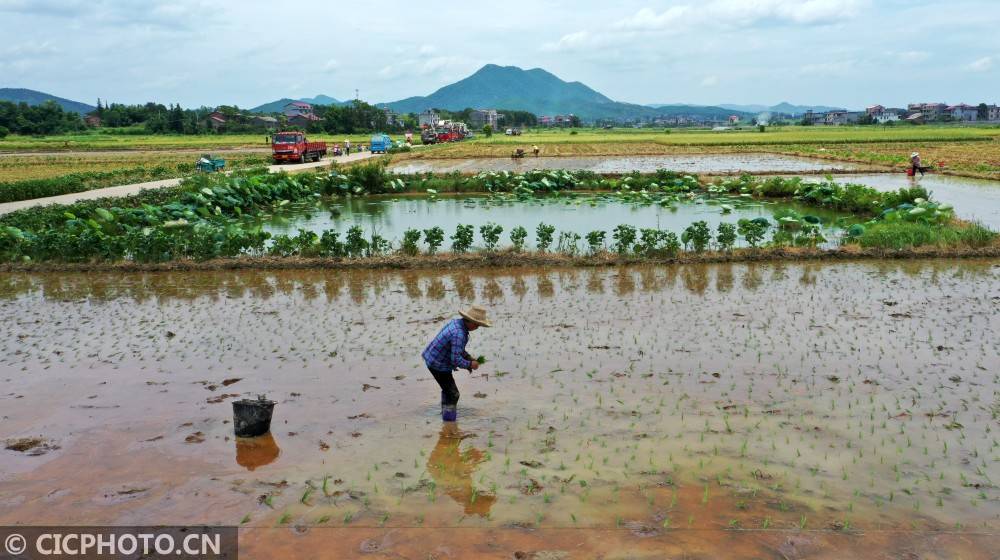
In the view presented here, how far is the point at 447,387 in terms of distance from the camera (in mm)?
6520

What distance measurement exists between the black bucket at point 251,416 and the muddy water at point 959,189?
53.4ft

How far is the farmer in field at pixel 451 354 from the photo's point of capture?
6.17m

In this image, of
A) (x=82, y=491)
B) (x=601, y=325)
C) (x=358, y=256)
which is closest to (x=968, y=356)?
(x=601, y=325)

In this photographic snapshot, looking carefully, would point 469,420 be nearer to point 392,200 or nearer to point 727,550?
point 727,550

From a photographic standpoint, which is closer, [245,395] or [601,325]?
[245,395]

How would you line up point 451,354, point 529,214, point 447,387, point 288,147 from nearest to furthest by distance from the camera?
point 451,354 < point 447,387 < point 529,214 < point 288,147

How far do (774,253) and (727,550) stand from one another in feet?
32.7

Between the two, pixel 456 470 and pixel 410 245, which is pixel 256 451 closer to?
pixel 456 470

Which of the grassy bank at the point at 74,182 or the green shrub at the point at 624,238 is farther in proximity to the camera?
the grassy bank at the point at 74,182

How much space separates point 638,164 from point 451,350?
32.5 m

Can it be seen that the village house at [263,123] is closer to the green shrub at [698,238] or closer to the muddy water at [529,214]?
the muddy water at [529,214]

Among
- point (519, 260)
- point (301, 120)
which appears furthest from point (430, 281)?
point (301, 120)

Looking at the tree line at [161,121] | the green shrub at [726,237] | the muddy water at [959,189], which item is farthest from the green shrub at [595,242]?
the tree line at [161,121]

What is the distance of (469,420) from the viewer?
670 centimetres
